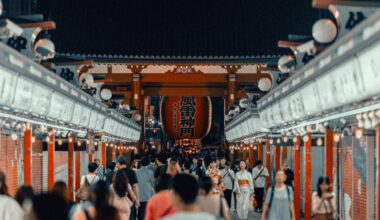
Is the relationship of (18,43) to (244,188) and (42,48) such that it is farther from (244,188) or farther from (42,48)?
(244,188)

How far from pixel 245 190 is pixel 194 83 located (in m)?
15.9

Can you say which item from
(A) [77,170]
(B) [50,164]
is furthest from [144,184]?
(A) [77,170]

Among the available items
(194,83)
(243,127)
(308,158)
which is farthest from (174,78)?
(308,158)

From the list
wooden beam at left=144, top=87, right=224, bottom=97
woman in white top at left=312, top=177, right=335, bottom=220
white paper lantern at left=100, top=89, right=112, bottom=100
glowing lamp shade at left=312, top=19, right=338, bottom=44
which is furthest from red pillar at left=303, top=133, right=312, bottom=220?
wooden beam at left=144, top=87, right=224, bottom=97

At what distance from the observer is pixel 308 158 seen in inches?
632

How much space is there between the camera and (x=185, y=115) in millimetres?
37281

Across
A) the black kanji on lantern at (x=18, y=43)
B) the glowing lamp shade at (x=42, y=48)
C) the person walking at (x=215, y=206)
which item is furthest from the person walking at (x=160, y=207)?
the glowing lamp shade at (x=42, y=48)

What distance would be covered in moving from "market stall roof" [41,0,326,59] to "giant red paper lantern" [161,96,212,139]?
238cm

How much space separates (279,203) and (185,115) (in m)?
24.1

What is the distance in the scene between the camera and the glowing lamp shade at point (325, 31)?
11344 millimetres

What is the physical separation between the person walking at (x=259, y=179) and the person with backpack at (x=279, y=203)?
9.90m

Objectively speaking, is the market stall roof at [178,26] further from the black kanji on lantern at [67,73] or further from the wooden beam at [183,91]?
the black kanji on lantern at [67,73]

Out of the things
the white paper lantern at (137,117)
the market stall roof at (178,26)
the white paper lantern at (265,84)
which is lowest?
the white paper lantern at (137,117)

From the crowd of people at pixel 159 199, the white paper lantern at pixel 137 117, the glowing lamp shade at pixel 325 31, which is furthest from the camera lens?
the white paper lantern at pixel 137 117
